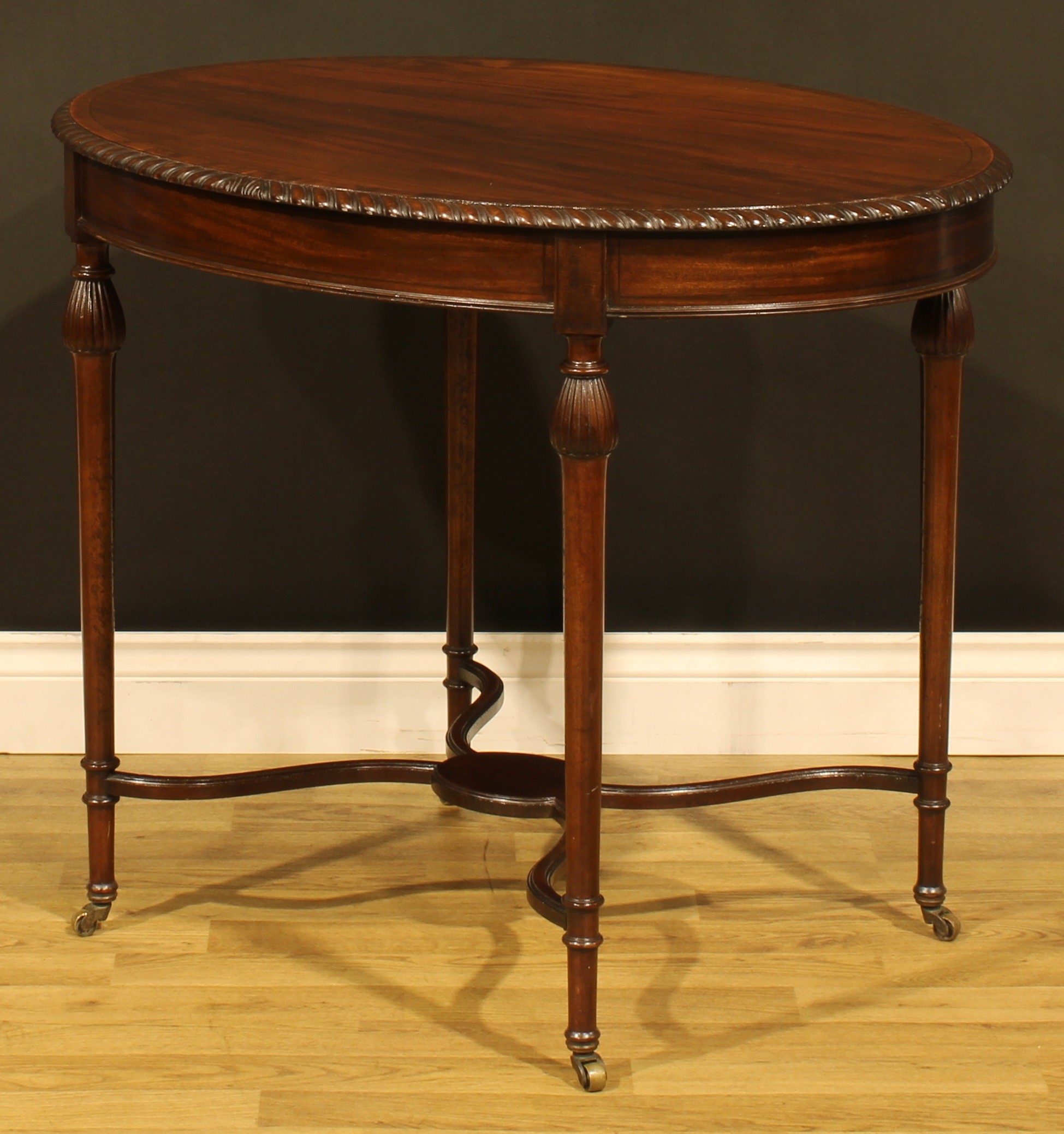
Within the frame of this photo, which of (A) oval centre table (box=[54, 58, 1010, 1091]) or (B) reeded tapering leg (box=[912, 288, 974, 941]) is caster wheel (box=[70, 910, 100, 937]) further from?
(B) reeded tapering leg (box=[912, 288, 974, 941])

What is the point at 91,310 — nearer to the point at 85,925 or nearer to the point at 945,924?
the point at 85,925

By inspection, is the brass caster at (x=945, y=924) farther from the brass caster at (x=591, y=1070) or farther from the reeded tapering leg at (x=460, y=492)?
the reeded tapering leg at (x=460, y=492)

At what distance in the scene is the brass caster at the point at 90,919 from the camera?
73.6 inches

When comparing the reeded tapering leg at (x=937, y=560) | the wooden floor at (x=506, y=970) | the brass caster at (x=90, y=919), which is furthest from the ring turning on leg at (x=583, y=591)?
the brass caster at (x=90, y=919)

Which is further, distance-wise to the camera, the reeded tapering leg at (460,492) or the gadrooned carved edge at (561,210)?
the reeded tapering leg at (460,492)

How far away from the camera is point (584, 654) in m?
1.50

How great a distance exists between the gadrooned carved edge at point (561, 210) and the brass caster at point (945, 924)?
846mm

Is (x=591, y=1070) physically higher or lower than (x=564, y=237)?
lower

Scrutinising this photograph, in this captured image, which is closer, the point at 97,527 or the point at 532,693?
the point at 97,527

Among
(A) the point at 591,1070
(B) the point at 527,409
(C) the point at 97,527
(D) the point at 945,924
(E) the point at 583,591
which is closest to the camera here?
(E) the point at 583,591

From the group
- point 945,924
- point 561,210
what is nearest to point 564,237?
point 561,210

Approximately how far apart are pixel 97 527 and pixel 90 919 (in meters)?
0.44

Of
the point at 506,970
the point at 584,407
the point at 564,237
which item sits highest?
the point at 564,237

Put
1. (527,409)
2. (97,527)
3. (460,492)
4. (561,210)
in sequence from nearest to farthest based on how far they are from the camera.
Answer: (561,210) → (97,527) → (460,492) → (527,409)
